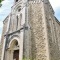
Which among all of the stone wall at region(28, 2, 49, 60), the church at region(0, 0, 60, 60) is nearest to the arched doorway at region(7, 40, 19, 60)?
→ the church at region(0, 0, 60, 60)

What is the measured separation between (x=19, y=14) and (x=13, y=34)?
2876 millimetres

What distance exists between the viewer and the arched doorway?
15211 mm

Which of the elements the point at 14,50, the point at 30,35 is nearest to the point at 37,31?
the point at 30,35

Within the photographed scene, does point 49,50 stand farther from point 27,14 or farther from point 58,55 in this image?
point 27,14

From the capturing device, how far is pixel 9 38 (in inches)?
628

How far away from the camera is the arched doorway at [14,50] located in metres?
15.2

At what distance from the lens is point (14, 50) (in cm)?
1542

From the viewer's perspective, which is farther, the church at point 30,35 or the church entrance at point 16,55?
the church entrance at point 16,55

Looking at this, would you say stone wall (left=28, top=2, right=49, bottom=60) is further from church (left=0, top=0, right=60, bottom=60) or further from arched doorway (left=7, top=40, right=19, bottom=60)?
arched doorway (left=7, top=40, right=19, bottom=60)

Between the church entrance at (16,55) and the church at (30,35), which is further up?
the church at (30,35)

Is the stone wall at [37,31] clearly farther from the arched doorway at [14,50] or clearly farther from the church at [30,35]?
the arched doorway at [14,50]

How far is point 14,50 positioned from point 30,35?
2.63 metres

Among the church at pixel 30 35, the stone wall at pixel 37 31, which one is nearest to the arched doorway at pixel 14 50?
the church at pixel 30 35

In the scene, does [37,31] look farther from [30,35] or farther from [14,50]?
[14,50]
